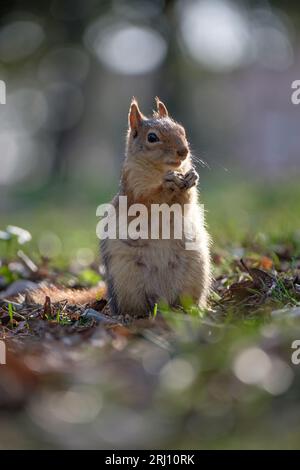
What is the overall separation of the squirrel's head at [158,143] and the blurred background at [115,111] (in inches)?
64.6

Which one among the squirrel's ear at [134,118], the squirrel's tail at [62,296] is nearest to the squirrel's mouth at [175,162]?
the squirrel's ear at [134,118]

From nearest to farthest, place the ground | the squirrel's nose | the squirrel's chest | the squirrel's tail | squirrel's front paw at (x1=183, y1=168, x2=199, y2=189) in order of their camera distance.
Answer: the ground < the squirrel's chest < squirrel's front paw at (x1=183, y1=168, x2=199, y2=189) < the squirrel's nose < the squirrel's tail

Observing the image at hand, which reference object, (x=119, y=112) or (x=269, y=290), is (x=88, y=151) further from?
(x=269, y=290)

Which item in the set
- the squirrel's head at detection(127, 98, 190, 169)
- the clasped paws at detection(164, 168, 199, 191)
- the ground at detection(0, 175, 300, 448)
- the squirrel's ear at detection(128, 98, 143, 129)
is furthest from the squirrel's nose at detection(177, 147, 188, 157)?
the ground at detection(0, 175, 300, 448)

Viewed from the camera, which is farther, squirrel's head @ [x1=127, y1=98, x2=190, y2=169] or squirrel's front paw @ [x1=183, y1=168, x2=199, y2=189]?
squirrel's head @ [x1=127, y1=98, x2=190, y2=169]

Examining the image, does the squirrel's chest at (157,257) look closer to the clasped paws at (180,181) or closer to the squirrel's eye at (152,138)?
the clasped paws at (180,181)

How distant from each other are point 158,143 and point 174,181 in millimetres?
353

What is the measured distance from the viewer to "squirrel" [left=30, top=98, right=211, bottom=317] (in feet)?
11.9

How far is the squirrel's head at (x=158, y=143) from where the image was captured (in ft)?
13.0

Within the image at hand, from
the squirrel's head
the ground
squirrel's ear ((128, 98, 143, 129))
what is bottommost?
the ground

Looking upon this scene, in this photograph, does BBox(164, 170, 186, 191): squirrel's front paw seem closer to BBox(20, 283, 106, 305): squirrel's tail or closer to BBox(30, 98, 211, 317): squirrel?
BBox(30, 98, 211, 317): squirrel

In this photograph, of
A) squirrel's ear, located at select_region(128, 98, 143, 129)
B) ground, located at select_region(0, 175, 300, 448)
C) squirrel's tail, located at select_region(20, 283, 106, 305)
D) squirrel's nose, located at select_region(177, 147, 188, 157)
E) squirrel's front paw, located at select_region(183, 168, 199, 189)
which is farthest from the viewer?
squirrel's ear, located at select_region(128, 98, 143, 129)

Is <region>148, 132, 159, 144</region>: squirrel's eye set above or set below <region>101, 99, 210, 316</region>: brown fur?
above

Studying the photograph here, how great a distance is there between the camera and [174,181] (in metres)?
3.79
